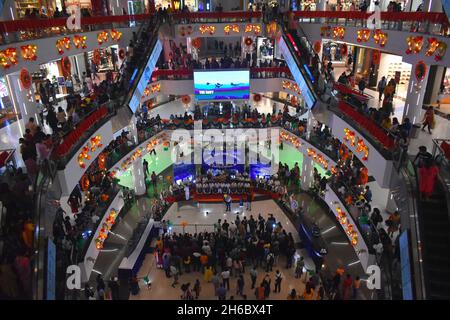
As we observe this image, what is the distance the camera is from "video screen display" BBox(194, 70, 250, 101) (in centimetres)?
2358

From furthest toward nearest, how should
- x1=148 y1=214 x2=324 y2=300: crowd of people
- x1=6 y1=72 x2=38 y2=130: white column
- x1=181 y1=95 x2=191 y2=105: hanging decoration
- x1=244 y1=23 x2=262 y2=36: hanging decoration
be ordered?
x1=181 y1=95 x2=191 y2=105: hanging decoration → x1=244 y1=23 x2=262 y2=36: hanging decoration → x1=148 y1=214 x2=324 y2=300: crowd of people → x1=6 y1=72 x2=38 y2=130: white column

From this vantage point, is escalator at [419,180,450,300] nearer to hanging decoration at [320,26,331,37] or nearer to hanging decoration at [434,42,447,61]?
hanging decoration at [434,42,447,61]

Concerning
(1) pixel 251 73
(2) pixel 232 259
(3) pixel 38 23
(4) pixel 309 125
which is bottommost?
(2) pixel 232 259

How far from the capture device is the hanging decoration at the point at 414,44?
12.7 m

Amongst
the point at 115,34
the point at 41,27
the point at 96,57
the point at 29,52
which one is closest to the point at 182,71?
the point at 115,34

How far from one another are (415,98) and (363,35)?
187 inches

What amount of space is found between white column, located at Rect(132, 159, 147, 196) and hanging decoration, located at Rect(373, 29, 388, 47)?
1422 centimetres

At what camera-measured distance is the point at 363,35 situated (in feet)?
56.1

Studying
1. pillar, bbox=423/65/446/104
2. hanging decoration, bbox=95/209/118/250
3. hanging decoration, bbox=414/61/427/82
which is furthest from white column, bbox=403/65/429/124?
hanging decoration, bbox=95/209/118/250

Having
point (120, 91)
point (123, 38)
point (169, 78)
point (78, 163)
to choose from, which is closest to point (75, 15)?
point (120, 91)

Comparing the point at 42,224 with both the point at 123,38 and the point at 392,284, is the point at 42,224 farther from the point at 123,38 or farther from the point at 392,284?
the point at 123,38

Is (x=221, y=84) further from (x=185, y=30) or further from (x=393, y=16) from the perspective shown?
(x=393, y=16)

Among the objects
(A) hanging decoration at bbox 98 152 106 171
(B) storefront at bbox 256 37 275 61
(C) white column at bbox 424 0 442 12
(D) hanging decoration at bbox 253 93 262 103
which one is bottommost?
(A) hanging decoration at bbox 98 152 106 171

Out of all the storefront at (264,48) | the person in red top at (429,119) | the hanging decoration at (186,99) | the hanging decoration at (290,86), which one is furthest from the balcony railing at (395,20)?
the hanging decoration at (186,99)
